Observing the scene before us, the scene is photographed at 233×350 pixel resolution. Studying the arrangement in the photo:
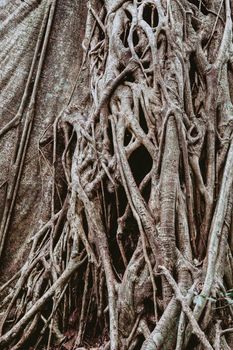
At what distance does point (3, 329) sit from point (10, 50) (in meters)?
2.16

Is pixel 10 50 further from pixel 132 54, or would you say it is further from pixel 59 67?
pixel 132 54

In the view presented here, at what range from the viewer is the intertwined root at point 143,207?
2.07m

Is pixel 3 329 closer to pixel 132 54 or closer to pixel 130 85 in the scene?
pixel 130 85

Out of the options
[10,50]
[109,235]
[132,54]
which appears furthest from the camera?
[10,50]

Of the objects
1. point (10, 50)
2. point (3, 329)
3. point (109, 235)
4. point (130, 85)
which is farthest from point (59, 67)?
point (3, 329)

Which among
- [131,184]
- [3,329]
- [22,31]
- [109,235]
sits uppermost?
[22,31]

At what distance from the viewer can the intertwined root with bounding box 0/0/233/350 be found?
207cm

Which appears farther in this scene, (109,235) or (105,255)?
(109,235)

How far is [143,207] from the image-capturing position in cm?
228

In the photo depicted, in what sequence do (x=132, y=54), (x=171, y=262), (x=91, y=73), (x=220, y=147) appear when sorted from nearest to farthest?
(x=171, y=262), (x=220, y=147), (x=132, y=54), (x=91, y=73)

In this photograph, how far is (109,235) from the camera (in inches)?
99.6

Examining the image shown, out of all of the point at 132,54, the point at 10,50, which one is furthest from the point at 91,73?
the point at 10,50

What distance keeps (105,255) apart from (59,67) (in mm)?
1949

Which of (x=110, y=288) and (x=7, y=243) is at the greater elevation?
(x=7, y=243)
